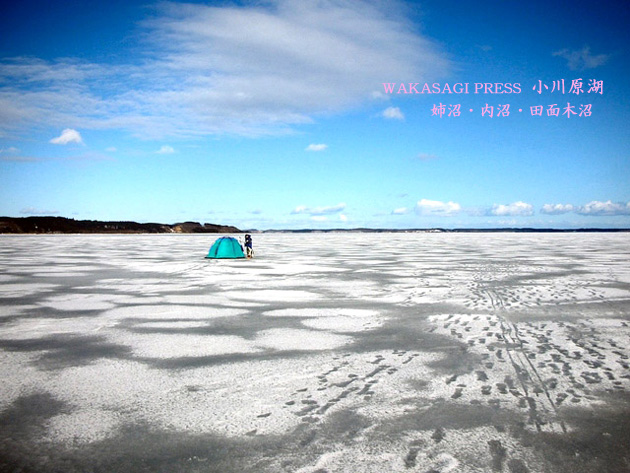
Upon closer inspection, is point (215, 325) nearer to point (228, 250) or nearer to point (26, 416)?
point (26, 416)

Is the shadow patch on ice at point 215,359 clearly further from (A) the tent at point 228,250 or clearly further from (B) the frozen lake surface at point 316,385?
(A) the tent at point 228,250

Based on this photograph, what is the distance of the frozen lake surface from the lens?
7.68ft

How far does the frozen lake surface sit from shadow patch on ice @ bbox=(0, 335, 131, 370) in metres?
0.03

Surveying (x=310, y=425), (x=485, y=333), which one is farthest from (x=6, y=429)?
(x=485, y=333)

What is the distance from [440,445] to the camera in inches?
94.8

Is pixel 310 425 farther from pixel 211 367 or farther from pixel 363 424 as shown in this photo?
pixel 211 367

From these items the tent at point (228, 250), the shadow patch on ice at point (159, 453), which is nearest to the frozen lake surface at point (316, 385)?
the shadow patch on ice at point (159, 453)

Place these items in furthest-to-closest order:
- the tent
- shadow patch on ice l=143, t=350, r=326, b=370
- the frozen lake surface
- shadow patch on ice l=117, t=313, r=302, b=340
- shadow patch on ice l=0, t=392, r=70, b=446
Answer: the tent < shadow patch on ice l=117, t=313, r=302, b=340 < shadow patch on ice l=143, t=350, r=326, b=370 < shadow patch on ice l=0, t=392, r=70, b=446 < the frozen lake surface

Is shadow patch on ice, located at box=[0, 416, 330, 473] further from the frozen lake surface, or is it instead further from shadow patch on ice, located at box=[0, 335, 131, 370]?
shadow patch on ice, located at box=[0, 335, 131, 370]

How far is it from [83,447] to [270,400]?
1.08 meters

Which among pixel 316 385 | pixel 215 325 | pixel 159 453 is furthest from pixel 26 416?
pixel 215 325

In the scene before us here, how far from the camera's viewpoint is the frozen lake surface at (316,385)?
92.1 inches

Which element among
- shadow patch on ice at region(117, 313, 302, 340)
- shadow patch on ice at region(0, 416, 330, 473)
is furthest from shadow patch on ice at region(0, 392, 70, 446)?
shadow patch on ice at region(117, 313, 302, 340)

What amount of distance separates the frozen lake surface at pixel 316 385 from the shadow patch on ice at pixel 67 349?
3 centimetres
